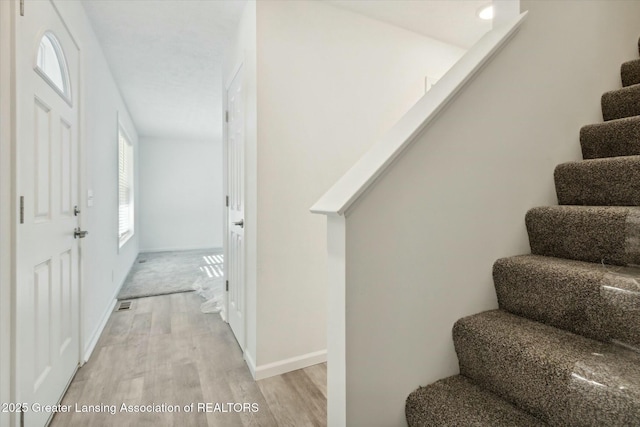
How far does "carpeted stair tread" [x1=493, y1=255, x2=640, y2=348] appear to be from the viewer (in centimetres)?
84

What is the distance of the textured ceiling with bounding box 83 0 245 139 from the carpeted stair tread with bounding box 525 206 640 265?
2251mm

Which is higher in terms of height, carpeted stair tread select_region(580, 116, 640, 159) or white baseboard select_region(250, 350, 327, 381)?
carpeted stair tread select_region(580, 116, 640, 159)

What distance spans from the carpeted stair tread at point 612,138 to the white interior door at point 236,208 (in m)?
1.97

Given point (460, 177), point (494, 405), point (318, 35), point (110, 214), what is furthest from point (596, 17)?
point (110, 214)

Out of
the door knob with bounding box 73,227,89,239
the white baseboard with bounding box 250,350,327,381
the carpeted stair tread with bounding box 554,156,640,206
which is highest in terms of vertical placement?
the carpeted stair tread with bounding box 554,156,640,206

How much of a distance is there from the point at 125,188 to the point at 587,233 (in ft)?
18.3

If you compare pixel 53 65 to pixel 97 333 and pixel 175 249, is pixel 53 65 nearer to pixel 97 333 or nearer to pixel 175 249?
pixel 97 333

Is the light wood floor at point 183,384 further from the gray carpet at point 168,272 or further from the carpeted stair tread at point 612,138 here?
the carpeted stair tread at point 612,138

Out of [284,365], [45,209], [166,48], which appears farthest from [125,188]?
[284,365]

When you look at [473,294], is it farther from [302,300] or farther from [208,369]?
[208,369]

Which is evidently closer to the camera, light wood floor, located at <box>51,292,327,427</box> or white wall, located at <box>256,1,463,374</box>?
light wood floor, located at <box>51,292,327,427</box>

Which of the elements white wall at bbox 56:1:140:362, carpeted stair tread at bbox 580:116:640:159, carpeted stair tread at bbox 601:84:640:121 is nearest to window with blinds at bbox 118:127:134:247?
white wall at bbox 56:1:140:362

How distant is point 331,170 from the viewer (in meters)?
2.16

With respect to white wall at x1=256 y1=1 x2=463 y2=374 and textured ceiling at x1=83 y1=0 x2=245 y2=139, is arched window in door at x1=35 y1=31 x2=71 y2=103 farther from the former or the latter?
white wall at x1=256 y1=1 x2=463 y2=374
